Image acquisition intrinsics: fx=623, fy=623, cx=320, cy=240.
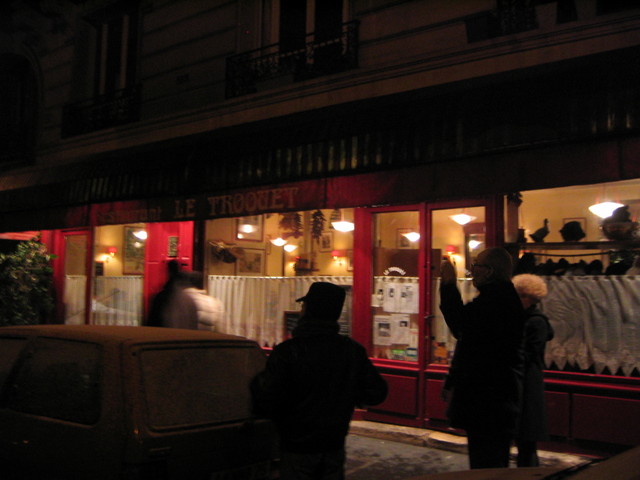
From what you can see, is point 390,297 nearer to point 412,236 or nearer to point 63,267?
point 412,236

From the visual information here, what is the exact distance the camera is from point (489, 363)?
151 inches

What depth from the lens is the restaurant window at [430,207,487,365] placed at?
7.54m

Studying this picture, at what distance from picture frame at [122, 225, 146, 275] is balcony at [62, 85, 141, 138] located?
2.01 metres

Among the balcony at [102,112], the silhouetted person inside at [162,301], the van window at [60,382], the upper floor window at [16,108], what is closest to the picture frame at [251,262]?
the silhouetted person inside at [162,301]

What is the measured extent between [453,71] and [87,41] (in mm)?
8429

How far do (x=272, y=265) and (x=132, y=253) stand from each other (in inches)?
136

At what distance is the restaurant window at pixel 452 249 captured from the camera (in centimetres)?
754

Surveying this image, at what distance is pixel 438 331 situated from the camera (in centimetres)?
769

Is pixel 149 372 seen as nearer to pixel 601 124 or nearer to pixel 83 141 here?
pixel 601 124

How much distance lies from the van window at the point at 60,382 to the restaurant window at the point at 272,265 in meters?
5.15

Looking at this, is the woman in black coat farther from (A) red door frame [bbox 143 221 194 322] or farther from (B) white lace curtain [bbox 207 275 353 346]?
(A) red door frame [bbox 143 221 194 322]

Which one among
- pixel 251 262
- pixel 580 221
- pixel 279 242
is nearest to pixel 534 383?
pixel 580 221

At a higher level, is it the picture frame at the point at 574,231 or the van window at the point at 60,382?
the picture frame at the point at 574,231

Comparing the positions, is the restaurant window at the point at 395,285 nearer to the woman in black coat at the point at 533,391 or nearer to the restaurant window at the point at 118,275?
the woman in black coat at the point at 533,391
